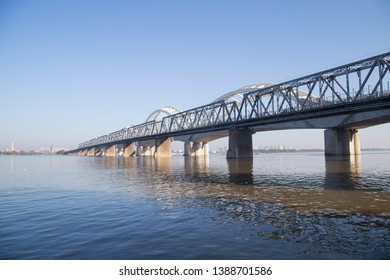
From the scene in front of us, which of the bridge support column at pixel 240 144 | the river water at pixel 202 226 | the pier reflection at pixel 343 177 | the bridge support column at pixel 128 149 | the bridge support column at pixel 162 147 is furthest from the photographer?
the bridge support column at pixel 128 149

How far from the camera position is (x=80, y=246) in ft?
30.8

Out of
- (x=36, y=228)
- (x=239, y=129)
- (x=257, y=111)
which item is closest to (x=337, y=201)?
(x=36, y=228)

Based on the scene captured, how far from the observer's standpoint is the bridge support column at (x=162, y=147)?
458ft

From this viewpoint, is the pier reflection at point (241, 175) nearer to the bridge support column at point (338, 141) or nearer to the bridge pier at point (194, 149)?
the bridge support column at point (338, 141)

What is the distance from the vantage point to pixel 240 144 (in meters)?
88.8

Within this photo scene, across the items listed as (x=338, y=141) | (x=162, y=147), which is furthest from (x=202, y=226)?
(x=162, y=147)

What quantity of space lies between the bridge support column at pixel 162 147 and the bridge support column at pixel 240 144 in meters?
56.8

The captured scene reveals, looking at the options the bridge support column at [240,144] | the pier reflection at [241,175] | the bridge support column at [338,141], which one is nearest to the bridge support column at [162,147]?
the bridge support column at [240,144]

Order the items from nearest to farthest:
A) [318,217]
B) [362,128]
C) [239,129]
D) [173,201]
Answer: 1. [318,217]
2. [173,201]
3. [239,129]
4. [362,128]

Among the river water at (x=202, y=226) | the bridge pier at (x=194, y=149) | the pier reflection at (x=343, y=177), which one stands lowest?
the pier reflection at (x=343, y=177)

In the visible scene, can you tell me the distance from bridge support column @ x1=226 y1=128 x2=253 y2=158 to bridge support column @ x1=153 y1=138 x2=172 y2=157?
56.8 m

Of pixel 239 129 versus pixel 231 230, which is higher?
pixel 239 129
